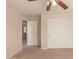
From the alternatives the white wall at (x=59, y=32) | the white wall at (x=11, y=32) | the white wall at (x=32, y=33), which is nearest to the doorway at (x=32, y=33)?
the white wall at (x=32, y=33)

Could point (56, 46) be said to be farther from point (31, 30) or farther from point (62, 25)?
point (31, 30)

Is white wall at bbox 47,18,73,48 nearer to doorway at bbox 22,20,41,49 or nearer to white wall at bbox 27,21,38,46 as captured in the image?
doorway at bbox 22,20,41,49

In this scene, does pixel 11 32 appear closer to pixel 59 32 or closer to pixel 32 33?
pixel 59 32

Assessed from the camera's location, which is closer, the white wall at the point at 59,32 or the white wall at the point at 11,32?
the white wall at the point at 11,32

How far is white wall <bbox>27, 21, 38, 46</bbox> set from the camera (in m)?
10.5

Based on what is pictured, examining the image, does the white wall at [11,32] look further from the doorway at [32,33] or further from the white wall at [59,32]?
the doorway at [32,33]

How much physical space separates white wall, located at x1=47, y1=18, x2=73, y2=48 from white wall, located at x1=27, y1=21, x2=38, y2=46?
1702mm

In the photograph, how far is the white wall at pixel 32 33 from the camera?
34.3ft

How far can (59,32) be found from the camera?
29.9ft

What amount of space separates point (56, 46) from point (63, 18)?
1.87 m

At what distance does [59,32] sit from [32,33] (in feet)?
7.59

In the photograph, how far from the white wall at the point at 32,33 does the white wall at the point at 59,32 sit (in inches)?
67.0
